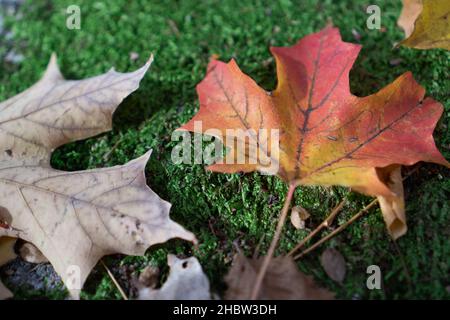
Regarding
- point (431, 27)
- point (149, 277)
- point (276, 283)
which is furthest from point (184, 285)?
point (431, 27)

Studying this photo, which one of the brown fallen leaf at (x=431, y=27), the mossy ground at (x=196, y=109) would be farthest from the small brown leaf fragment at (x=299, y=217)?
the brown fallen leaf at (x=431, y=27)

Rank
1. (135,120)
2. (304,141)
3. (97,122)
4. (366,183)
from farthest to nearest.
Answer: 1. (135,120)
2. (97,122)
3. (304,141)
4. (366,183)

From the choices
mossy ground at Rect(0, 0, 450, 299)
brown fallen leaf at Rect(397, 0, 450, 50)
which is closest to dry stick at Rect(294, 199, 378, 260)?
mossy ground at Rect(0, 0, 450, 299)

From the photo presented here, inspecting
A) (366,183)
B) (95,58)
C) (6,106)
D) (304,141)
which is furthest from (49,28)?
(366,183)

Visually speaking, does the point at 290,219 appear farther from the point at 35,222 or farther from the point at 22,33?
the point at 22,33

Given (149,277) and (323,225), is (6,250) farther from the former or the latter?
(323,225)
